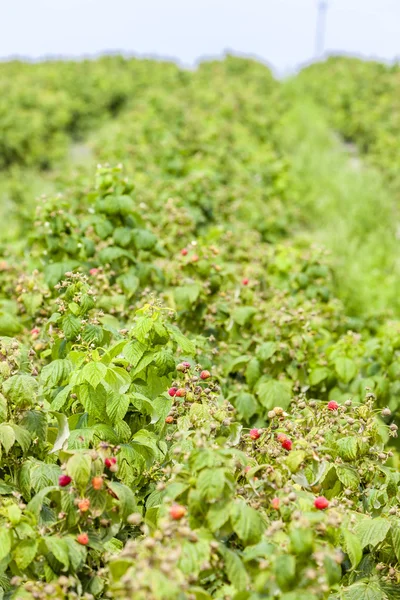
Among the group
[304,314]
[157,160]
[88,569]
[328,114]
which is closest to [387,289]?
[157,160]

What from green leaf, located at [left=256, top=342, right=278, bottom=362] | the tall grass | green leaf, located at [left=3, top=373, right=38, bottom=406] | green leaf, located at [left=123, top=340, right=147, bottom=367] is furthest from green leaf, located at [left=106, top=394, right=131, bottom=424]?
the tall grass

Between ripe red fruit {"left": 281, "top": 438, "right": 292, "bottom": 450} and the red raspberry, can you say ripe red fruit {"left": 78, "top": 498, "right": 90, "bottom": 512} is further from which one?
the red raspberry

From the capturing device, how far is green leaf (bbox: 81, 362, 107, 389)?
7.34 feet

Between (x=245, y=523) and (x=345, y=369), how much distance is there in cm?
188

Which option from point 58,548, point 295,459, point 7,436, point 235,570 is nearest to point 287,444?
point 295,459

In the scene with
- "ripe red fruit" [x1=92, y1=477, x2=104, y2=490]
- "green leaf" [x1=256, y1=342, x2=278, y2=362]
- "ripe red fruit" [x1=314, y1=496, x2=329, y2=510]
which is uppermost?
"ripe red fruit" [x1=92, y1=477, x2=104, y2=490]

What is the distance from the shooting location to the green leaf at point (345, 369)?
3512 mm

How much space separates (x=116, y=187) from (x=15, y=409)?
1.77 m

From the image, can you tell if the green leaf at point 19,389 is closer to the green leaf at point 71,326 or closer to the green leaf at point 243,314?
the green leaf at point 71,326

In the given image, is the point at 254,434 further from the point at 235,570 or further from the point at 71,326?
the point at 71,326

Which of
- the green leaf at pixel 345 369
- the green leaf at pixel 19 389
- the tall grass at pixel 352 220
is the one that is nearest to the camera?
the green leaf at pixel 19 389

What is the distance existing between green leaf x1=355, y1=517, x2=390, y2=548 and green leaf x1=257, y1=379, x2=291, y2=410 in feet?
3.45

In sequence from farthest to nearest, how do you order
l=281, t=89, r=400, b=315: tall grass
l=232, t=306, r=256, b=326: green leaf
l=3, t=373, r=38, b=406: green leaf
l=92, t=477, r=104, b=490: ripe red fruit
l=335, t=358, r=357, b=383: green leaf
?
l=281, t=89, r=400, b=315: tall grass
l=232, t=306, r=256, b=326: green leaf
l=335, t=358, r=357, b=383: green leaf
l=3, t=373, r=38, b=406: green leaf
l=92, t=477, r=104, b=490: ripe red fruit


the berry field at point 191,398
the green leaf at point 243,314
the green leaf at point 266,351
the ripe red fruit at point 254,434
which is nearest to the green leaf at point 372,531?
the berry field at point 191,398
